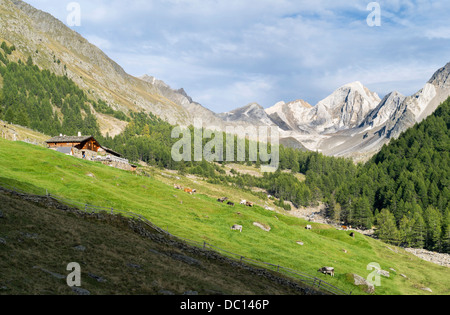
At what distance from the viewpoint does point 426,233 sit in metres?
135

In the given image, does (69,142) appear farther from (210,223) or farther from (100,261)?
(100,261)

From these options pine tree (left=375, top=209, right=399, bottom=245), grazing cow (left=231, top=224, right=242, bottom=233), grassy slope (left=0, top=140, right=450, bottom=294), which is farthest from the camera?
pine tree (left=375, top=209, right=399, bottom=245)

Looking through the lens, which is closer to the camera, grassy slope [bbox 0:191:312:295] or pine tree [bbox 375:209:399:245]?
grassy slope [bbox 0:191:312:295]

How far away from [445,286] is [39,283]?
74.1 m

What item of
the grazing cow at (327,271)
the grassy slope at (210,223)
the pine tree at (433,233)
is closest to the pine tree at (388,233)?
the pine tree at (433,233)

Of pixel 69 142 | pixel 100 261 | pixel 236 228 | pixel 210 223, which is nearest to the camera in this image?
pixel 100 261

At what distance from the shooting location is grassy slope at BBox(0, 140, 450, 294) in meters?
55.2

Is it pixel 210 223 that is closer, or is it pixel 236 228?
pixel 236 228

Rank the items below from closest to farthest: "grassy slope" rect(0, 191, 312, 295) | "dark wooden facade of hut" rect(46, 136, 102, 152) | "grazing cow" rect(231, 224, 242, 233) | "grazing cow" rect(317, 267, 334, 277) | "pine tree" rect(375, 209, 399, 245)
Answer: "grassy slope" rect(0, 191, 312, 295), "grazing cow" rect(317, 267, 334, 277), "grazing cow" rect(231, 224, 242, 233), "dark wooden facade of hut" rect(46, 136, 102, 152), "pine tree" rect(375, 209, 399, 245)

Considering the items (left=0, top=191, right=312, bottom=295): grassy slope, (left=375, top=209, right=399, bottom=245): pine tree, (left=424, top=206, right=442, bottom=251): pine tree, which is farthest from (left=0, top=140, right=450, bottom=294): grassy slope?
(left=424, top=206, right=442, bottom=251): pine tree

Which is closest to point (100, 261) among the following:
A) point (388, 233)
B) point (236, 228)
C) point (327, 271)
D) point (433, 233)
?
point (327, 271)

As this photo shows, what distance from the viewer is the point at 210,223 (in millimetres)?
69188

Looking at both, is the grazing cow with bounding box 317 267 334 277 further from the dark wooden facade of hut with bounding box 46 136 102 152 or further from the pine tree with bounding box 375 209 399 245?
the dark wooden facade of hut with bounding box 46 136 102 152

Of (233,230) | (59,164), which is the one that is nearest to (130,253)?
(233,230)
